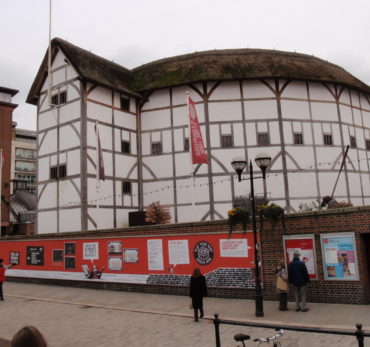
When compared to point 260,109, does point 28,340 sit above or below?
below

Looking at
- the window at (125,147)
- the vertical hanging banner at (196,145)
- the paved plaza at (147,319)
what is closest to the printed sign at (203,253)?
the paved plaza at (147,319)

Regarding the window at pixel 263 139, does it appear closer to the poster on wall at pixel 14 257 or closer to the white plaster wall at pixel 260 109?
the white plaster wall at pixel 260 109

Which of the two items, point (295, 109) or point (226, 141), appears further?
point (295, 109)

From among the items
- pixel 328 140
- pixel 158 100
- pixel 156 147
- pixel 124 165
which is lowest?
pixel 124 165

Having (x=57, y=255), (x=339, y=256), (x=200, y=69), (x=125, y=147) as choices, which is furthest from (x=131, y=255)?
(x=200, y=69)

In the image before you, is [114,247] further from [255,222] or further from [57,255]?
[255,222]

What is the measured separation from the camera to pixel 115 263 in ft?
56.3

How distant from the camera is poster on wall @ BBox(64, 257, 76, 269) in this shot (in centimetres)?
1867

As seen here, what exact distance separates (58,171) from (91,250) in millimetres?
9838

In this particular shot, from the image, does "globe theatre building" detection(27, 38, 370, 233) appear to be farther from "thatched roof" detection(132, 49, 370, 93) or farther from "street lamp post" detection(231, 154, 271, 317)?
"street lamp post" detection(231, 154, 271, 317)

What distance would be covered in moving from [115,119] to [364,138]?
18354 mm

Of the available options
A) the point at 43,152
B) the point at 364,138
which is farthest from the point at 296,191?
the point at 43,152

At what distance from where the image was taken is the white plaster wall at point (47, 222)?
25.8 m

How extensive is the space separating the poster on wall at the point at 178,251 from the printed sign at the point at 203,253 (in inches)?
16.9
